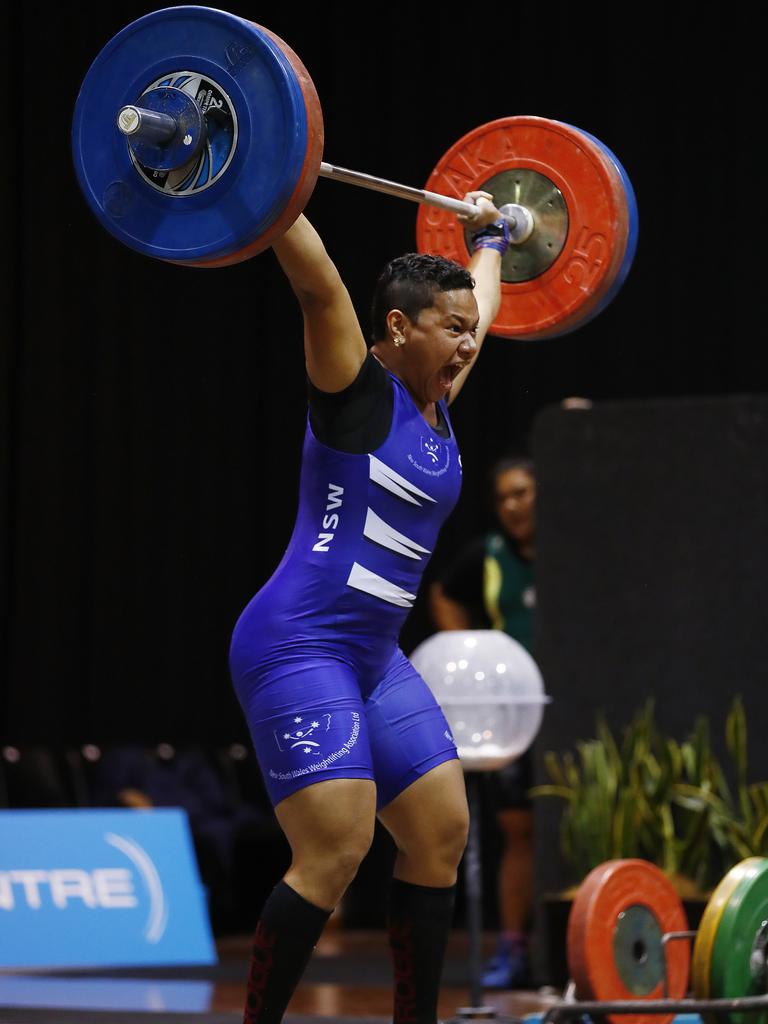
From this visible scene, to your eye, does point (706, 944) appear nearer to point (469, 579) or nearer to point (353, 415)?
point (353, 415)

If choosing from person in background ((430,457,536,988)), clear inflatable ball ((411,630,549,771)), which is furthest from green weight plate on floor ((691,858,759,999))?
person in background ((430,457,536,988))

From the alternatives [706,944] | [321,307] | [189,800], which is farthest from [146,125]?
[189,800]

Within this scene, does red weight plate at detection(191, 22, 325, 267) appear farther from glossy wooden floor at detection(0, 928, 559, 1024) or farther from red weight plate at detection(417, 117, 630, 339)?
glossy wooden floor at detection(0, 928, 559, 1024)

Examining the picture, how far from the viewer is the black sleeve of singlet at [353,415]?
265cm

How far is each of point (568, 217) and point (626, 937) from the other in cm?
154

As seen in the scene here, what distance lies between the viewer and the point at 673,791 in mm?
4738

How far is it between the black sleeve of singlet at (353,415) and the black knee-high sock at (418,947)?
71cm

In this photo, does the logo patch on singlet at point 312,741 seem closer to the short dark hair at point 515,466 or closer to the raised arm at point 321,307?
the raised arm at point 321,307

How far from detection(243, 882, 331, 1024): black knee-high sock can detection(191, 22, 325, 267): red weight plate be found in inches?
36.9

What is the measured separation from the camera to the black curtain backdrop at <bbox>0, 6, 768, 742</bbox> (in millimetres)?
6926

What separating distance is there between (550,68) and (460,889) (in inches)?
133

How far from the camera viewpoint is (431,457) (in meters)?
2.74

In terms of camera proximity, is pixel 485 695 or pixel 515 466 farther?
pixel 515 466

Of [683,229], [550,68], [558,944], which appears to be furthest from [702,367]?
[558,944]
